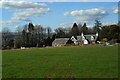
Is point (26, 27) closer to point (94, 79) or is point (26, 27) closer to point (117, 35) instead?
point (117, 35)

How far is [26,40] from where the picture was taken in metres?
84.2

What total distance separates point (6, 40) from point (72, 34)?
38.4 meters

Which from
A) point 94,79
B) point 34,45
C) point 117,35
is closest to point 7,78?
point 94,79

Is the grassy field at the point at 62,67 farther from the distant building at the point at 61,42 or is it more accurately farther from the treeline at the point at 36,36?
the distant building at the point at 61,42

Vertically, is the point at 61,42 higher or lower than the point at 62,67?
higher

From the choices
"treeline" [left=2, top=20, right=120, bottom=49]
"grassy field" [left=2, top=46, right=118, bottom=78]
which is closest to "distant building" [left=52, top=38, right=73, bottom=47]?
"treeline" [left=2, top=20, right=120, bottom=49]

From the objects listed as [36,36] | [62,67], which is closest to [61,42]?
[36,36]

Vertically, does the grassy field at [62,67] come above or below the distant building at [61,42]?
below

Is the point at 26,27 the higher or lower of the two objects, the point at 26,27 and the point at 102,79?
the higher

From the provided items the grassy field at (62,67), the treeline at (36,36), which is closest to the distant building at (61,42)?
the treeline at (36,36)

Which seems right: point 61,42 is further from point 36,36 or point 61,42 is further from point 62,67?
point 62,67

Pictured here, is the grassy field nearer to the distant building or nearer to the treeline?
the treeline

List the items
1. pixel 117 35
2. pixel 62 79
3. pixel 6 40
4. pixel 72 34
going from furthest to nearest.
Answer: pixel 72 34
pixel 117 35
pixel 6 40
pixel 62 79

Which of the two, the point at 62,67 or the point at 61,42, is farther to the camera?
the point at 61,42
